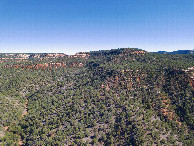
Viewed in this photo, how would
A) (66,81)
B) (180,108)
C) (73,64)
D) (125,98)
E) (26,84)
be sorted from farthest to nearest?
(73,64) < (66,81) < (26,84) < (125,98) < (180,108)

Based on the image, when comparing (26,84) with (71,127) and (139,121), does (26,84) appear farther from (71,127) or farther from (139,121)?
(139,121)

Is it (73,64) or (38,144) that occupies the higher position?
(73,64)

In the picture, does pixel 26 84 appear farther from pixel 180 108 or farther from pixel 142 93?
pixel 180 108

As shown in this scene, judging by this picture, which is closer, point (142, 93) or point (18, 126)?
point (18, 126)

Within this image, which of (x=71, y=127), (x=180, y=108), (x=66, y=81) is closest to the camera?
(x=71, y=127)

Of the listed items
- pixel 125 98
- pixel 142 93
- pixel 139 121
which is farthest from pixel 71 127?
pixel 142 93

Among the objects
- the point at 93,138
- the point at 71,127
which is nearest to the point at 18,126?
the point at 71,127

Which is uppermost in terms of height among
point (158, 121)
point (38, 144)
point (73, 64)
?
point (73, 64)
